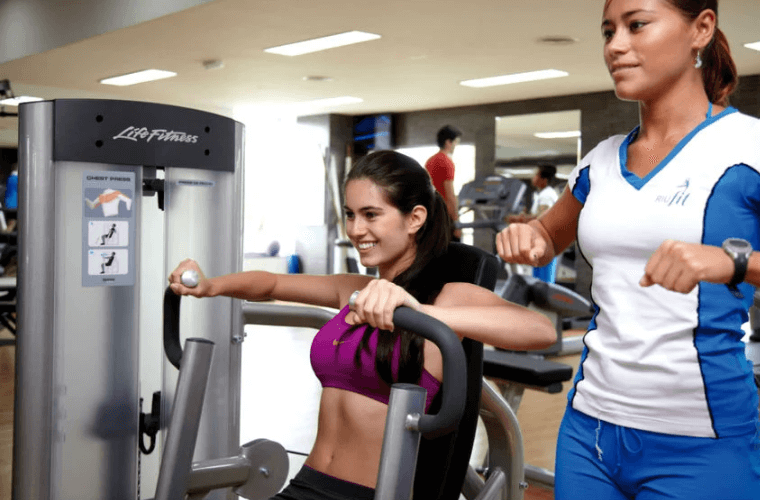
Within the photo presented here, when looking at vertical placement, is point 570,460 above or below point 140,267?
below

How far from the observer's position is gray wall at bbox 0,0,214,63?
5.95m

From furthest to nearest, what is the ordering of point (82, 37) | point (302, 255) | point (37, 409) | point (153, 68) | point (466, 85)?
point (302, 255) → point (466, 85) → point (153, 68) → point (82, 37) → point (37, 409)

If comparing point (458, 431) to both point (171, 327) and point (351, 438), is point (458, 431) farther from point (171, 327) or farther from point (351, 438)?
point (171, 327)

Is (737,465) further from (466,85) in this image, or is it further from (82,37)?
(466,85)

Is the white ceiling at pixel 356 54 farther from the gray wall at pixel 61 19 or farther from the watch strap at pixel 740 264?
the watch strap at pixel 740 264

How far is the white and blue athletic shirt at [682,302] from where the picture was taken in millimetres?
890

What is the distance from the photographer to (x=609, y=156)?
103cm

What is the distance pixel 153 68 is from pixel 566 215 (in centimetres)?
731

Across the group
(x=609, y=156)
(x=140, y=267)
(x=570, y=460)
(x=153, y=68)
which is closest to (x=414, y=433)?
(x=570, y=460)

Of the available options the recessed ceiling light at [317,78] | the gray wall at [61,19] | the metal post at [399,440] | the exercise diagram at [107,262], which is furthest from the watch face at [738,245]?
the recessed ceiling light at [317,78]

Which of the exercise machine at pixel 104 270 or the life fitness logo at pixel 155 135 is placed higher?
the life fitness logo at pixel 155 135

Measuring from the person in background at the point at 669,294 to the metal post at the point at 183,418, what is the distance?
2.18ft

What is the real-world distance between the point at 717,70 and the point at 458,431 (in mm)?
735

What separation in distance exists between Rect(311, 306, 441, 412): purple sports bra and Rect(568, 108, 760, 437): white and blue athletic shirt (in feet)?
1.51
